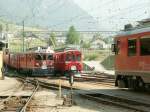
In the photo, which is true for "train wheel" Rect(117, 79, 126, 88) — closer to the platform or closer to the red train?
the platform

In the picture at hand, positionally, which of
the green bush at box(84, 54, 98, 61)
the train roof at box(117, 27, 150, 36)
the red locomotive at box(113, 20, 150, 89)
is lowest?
the red locomotive at box(113, 20, 150, 89)

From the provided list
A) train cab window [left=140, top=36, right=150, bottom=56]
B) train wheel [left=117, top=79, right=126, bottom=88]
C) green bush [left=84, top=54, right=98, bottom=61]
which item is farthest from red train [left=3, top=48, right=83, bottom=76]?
green bush [left=84, top=54, right=98, bottom=61]

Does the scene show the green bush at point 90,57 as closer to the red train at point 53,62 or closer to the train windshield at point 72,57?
the red train at point 53,62

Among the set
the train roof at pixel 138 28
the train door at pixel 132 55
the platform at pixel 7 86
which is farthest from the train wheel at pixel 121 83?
the platform at pixel 7 86

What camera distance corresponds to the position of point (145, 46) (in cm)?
2098

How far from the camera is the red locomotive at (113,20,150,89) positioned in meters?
21.0

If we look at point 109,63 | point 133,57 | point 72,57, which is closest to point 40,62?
point 72,57

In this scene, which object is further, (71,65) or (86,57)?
(86,57)

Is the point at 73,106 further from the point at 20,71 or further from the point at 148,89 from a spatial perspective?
the point at 20,71

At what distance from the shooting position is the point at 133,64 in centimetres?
2233

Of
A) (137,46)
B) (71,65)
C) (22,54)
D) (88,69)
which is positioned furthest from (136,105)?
(88,69)

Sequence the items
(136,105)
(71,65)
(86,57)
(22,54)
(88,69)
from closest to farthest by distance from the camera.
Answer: (136,105)
(71,65)
(22,54)
(88,69)
(86,57)

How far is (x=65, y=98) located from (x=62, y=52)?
1181 inches

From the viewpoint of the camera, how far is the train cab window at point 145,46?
68.0ft
